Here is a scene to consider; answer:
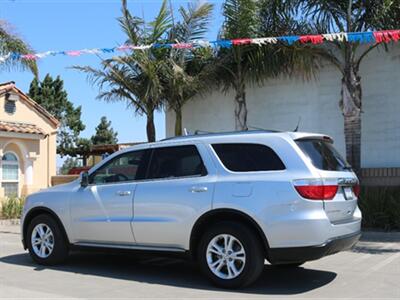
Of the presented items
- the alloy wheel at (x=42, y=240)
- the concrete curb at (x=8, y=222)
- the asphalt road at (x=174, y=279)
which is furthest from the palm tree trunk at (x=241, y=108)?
the alloy wheel at (x=42, y=240)

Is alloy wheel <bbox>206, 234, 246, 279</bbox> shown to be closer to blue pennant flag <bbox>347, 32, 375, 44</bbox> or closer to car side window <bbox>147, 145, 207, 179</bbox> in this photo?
car side window <bbox>147, 145, 207, 179</bbox>

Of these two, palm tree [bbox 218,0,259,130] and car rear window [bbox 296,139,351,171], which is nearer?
car rear window [bbox 296,139,351,171]

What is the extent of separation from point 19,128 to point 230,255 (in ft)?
37.7

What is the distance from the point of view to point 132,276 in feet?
25.5

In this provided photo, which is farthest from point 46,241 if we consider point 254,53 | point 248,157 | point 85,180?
point 254,53

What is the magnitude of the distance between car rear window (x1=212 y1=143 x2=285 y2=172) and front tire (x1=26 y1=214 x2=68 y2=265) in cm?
290

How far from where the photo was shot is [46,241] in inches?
336

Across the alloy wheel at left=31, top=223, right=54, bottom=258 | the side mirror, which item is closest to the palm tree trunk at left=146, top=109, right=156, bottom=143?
the alloy wheel at left=31, top=223, right=54, bottom=258

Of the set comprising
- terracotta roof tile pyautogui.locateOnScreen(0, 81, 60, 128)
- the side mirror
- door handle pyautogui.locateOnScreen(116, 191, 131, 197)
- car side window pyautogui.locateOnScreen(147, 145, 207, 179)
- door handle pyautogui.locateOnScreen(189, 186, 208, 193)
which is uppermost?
terracotta roof tile pyautogui.locateOnScreen(0, 81, 60, 128)

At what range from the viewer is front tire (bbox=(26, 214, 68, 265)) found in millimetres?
8391

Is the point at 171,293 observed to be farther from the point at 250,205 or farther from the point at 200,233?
the point at 250,205

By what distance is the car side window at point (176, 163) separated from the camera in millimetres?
7367

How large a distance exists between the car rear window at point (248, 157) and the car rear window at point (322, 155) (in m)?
0.38

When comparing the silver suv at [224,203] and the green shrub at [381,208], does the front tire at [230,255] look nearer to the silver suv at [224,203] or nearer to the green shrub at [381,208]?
the silver suv at [224,203]
